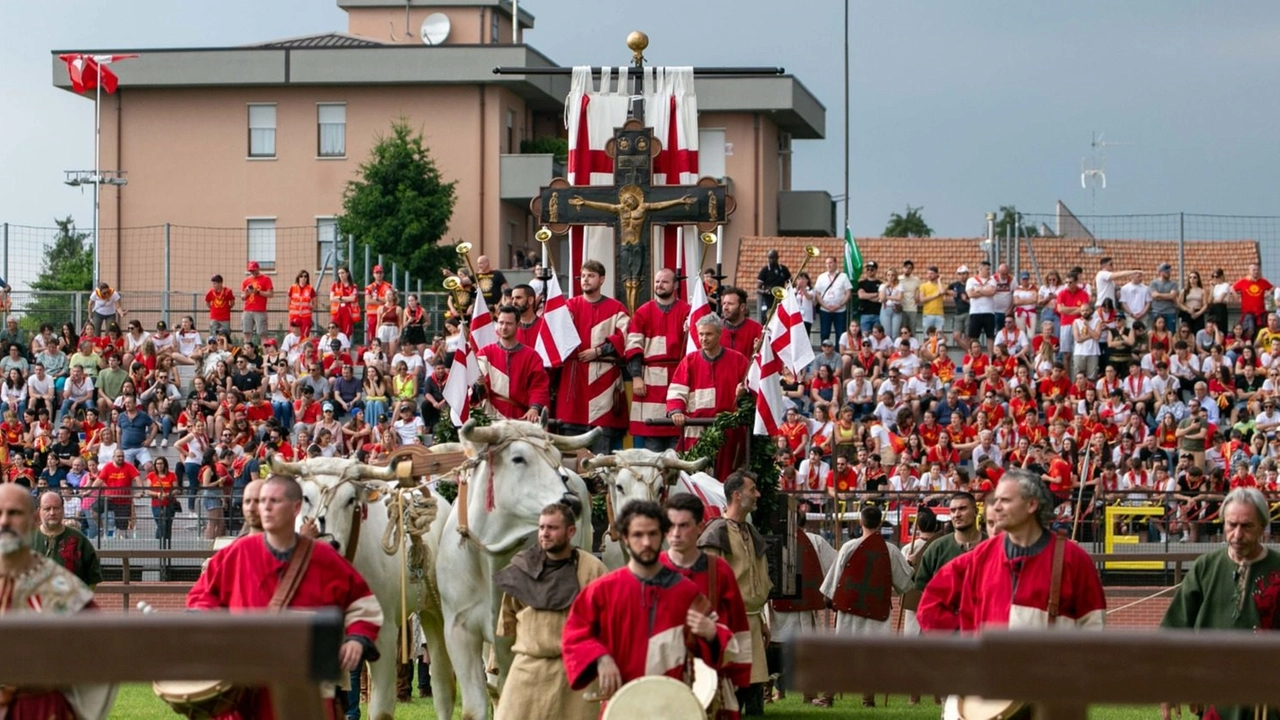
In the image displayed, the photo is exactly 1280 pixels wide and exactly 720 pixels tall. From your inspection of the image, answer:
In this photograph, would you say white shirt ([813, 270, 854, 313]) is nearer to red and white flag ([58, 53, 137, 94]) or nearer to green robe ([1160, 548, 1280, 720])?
green robe ([1160, 548, 1280, 720])

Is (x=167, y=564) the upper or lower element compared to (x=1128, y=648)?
lower

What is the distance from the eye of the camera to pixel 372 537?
12.3m

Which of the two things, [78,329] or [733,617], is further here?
[78,329]

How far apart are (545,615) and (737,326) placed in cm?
627

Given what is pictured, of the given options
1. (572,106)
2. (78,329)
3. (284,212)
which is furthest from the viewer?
(284,212)

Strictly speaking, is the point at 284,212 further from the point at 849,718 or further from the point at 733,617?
the point at 733,617

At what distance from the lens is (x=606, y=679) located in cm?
896

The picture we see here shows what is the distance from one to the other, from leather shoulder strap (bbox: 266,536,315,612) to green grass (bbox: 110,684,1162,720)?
21.7 feet

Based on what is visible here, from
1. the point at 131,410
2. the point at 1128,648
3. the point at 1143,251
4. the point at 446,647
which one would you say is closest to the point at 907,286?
the point at 1143,251

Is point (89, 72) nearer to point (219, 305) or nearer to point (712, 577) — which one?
point (219, 305)

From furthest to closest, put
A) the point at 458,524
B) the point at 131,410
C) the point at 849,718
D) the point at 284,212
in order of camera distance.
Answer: the point at 284,212 < the point at 131,410 < the point at 849,718 < the point at 458,524

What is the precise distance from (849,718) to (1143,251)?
74.0 ft

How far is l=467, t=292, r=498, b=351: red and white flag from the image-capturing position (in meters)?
15.7

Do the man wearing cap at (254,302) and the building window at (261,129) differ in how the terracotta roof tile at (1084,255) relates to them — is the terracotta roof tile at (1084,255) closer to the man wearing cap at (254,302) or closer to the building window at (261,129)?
the man wearing cap at (254,302)
